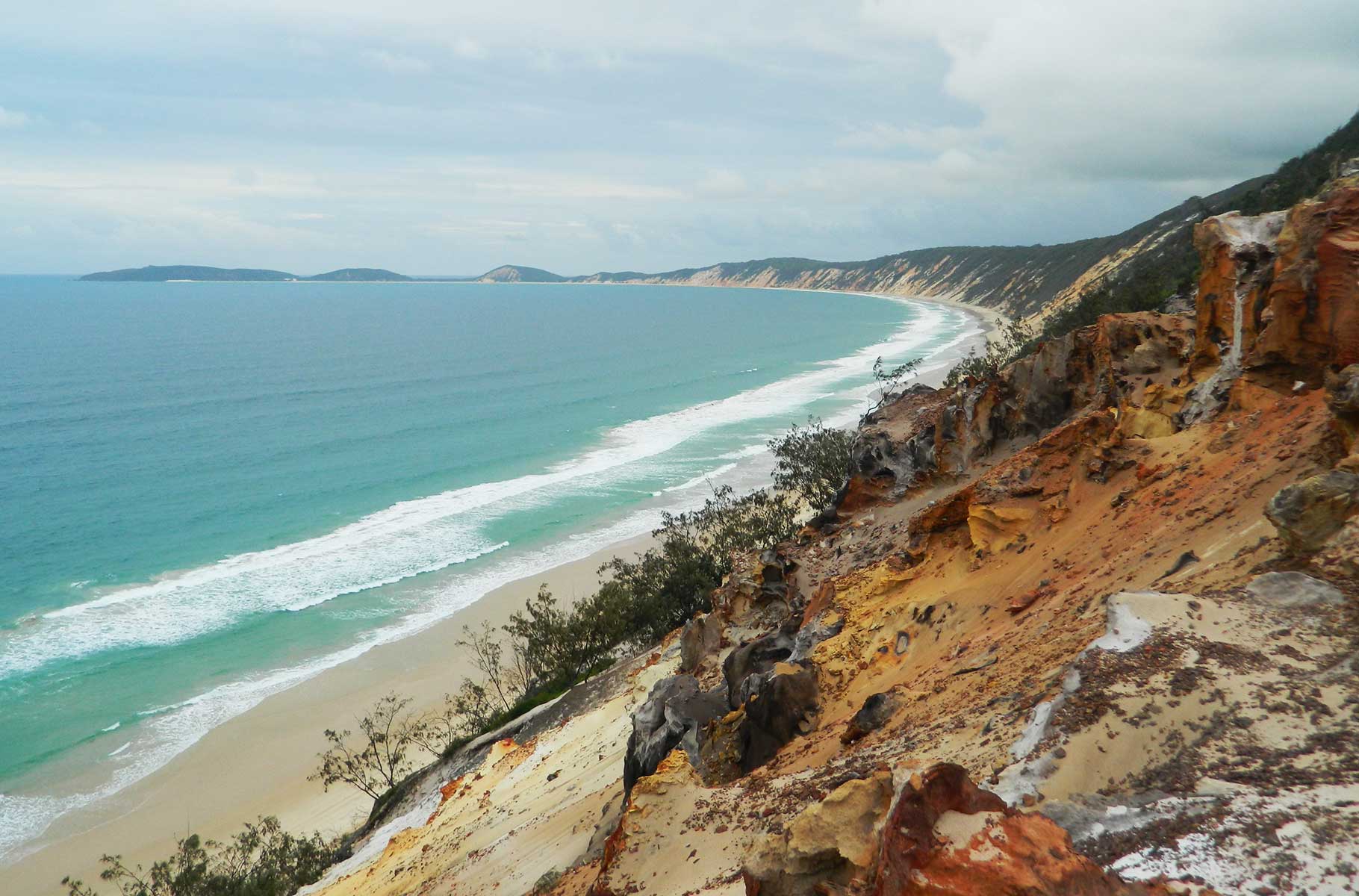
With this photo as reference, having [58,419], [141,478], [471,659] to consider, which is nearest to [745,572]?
[471,659]

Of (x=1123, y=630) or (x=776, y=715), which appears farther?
(x=776, y=715)

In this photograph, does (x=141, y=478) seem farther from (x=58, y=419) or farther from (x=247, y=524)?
(x=58, y=419)

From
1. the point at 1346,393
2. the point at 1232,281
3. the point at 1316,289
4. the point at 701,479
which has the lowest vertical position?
the point at 701,479

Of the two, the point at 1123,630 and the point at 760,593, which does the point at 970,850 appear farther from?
the point at 760,593

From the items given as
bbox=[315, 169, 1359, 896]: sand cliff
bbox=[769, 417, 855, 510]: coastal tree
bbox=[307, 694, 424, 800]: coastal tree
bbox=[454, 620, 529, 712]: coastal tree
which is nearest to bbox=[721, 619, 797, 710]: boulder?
bbox=[315, 169, 1359, 896]: sand cliff

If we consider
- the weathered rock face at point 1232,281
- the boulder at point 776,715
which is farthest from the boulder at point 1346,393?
the boulder at point 776,715

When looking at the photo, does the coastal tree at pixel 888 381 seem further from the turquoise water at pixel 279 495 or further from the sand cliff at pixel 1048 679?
the sand cliff at pixel 1048 679

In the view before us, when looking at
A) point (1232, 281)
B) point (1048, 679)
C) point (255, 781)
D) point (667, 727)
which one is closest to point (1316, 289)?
point (1232, 281)

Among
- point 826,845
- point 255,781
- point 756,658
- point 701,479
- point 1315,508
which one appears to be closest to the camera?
point 826,845
